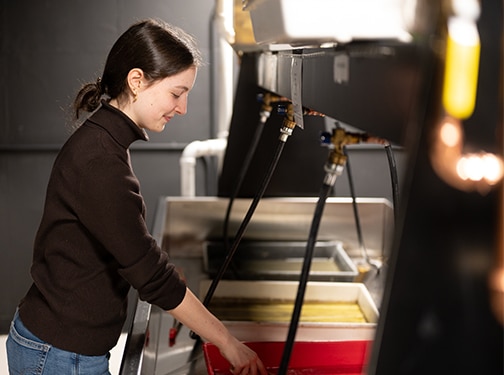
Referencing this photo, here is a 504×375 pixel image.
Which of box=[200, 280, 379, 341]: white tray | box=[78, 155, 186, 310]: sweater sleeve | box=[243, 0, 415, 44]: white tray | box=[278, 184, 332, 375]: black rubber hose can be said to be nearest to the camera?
box=[243, 0, 415, 44]: white tray

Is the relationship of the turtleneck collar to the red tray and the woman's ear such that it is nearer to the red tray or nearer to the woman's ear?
the woman's ear

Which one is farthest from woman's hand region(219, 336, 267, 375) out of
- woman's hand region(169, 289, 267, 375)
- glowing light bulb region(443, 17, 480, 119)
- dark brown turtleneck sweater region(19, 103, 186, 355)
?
glowing light bulb region(443, 17, 480, 119)

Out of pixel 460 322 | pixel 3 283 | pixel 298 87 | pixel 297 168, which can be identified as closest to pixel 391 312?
pixel 460 322

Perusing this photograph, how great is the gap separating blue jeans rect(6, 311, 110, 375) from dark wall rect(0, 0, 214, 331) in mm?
2495

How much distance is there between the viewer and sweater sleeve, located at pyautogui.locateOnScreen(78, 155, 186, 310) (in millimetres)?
1213

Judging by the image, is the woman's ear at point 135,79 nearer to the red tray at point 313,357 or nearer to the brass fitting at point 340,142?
the brass fitting at point 340,142

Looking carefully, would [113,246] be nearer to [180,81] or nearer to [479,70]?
[180,81]

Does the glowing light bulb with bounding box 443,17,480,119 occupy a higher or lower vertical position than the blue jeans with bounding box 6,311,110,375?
higher

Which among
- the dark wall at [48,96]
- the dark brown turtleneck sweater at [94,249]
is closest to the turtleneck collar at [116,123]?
the dark brown turtleneck sweater at [94,249]

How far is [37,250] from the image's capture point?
1375 millimetres

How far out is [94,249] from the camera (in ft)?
4.35

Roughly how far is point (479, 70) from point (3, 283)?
3.80 metres

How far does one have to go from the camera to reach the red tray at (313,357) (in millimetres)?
1402

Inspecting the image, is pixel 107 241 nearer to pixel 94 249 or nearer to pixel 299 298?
pixel 94 249
